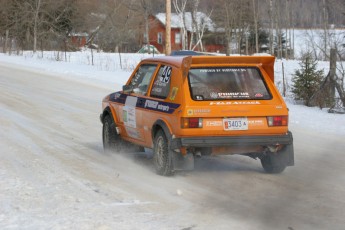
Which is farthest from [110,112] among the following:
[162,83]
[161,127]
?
[161,127]

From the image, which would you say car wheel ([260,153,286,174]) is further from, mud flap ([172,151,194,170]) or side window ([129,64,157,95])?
side window ([129,64,157,95])

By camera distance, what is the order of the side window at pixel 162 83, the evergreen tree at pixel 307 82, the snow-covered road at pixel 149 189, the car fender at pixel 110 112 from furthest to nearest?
the evergreen tree at pixel 307 82
the car fender at pixel 110 112
the side window at pixel 162 83
the snow-covered road at pixel 149 189

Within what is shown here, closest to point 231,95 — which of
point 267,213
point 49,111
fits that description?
point 267,213

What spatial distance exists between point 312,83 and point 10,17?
148 ft

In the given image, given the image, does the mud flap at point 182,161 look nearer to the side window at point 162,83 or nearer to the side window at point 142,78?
the side window at point 162,83

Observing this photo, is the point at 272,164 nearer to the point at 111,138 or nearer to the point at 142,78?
the point at 142,78

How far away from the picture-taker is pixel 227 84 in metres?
8.17

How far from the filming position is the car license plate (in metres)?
7.86

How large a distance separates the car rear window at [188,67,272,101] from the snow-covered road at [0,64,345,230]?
1088mm

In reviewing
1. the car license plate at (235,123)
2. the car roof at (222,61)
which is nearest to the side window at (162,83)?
the car roof at (222,61)

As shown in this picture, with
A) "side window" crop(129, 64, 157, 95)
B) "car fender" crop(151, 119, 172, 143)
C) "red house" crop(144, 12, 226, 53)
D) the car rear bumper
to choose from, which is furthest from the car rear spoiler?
"red house" crop(144, 12, 226, 53)

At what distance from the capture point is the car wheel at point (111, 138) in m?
9.97

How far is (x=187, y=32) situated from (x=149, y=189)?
3010 inches

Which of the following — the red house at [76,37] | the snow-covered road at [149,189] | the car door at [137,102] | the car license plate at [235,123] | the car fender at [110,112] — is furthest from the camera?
the red house at [76,37]
